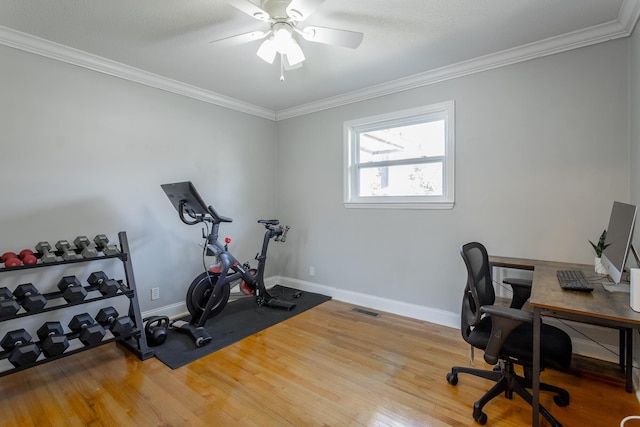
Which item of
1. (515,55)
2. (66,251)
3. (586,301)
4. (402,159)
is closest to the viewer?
(586,301)

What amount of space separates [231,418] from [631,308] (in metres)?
2.20

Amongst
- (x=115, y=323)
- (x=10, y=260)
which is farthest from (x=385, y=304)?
(x=10, y=260)

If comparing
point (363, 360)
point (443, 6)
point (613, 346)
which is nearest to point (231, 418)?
point (363, 360)

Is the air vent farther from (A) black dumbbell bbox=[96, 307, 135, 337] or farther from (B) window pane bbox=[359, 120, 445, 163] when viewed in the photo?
(A) black dumbbell bbox=[96, 307, 135, 337]

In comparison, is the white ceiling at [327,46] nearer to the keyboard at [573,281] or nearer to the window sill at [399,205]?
the window sill at [399,205]

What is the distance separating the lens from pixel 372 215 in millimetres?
3605

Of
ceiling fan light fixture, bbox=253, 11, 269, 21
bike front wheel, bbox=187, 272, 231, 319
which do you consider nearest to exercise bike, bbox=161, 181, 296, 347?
bike front wheel, bbox=187, 272, 231, 319

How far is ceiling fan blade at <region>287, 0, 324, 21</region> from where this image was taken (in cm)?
169

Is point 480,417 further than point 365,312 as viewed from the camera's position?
No

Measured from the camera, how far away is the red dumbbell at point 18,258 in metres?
2.07

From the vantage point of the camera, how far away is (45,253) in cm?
223

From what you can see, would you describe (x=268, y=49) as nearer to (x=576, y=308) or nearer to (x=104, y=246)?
(x=104, y=246)

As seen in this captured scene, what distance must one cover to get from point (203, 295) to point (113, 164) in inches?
61.7

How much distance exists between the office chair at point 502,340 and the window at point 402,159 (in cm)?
121
